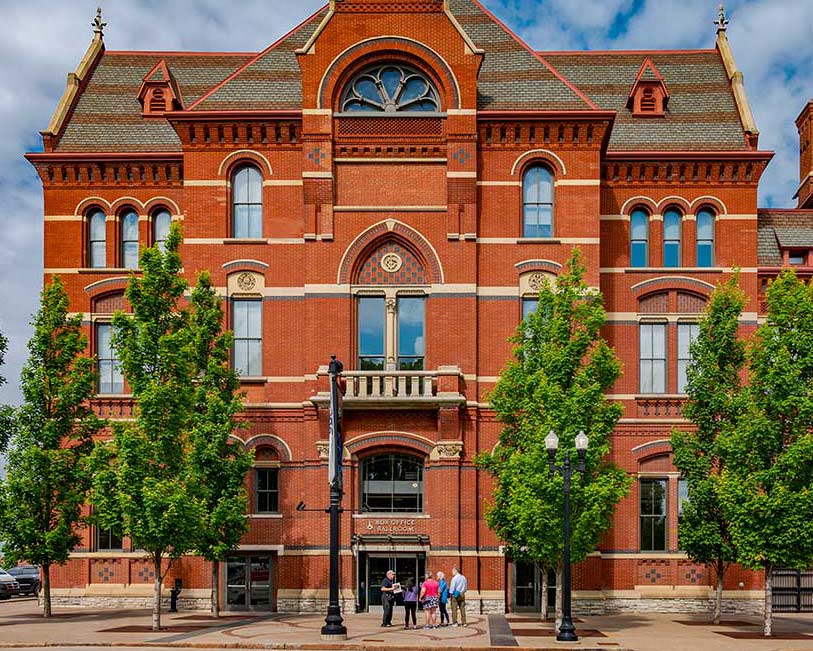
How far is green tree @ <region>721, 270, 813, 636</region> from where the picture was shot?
2733 centimetres

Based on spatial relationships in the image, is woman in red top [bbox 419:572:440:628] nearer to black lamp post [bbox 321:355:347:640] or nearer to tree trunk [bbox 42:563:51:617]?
black lamp post [bbox 321:355:347:640]

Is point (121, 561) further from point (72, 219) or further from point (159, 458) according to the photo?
point (72, 219)

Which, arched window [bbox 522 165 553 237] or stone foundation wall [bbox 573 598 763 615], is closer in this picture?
stone foundation wall [bbox 573 598 763 615]

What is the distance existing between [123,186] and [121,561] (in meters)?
12.8

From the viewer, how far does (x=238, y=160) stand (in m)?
34.1

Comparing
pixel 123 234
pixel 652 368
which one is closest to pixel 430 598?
pixel 652 368

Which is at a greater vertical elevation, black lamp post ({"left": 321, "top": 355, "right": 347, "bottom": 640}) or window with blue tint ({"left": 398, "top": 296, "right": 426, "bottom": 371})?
window with blue tint ({"left": 398, "top": 296, "right": 426, "bottom": 371})

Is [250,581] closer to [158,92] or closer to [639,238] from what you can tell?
[639,238]

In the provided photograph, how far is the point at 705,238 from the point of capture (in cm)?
3534

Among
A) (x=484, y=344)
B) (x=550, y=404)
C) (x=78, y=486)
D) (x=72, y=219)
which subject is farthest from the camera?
(x=72, y=219)

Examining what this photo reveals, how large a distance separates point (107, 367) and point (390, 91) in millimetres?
13416

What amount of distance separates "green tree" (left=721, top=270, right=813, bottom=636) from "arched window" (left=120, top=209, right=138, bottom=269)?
20457 millimetres

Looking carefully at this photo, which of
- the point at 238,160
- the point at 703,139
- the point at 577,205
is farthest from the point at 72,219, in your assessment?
the point at 703,139

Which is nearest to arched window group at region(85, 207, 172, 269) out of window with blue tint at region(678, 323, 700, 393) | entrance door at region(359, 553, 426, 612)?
entrance door at region(359, 553, 426, 612)
